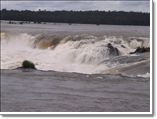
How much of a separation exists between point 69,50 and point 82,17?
230 mm

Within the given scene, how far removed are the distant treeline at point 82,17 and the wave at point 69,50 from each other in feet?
0.32

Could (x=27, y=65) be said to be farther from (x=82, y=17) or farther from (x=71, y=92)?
(x=82, y=17)

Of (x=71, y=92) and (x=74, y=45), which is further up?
(x=74, y=45)

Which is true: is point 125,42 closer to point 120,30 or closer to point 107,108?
point 120,30

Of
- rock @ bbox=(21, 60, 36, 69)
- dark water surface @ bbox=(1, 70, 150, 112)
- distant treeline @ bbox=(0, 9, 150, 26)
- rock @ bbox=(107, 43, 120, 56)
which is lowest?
dark water surface @ bbox=(1, 70, 150, 112)

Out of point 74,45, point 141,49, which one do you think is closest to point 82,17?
point 74,45

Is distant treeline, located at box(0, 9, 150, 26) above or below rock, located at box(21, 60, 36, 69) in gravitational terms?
above

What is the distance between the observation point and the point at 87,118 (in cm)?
349

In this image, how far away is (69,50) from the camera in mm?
3576

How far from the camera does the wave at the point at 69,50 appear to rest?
3.52 m

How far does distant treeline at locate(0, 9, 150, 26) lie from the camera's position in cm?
350

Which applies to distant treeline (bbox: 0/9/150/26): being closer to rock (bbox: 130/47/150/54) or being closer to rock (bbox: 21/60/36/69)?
rock (bbox: 130/47/150/54)

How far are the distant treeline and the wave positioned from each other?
10 centimetres

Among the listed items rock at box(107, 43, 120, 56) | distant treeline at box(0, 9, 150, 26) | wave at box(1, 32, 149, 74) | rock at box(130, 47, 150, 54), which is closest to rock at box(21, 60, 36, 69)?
wave at box(1, 32, 149, 74)
